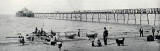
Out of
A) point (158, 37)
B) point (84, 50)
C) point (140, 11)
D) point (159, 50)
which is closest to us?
point (159, 50)

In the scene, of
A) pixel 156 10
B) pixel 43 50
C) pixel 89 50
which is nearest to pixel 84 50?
pixel 89 50

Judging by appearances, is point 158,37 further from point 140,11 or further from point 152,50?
point 140,11

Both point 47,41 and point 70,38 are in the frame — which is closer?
point 47,41

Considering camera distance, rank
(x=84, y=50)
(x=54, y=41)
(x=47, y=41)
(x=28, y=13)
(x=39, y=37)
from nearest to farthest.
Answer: (x=84, y=50) → (x=54, y=41) → (x=47, y=41) → (x=39, y=37) → (x=28, y=13)

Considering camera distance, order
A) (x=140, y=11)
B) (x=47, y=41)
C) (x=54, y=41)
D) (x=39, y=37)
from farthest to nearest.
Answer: (x=140, y=11) < (x=39, y=37) < (x=47, y=41) < (x=54, y=41)

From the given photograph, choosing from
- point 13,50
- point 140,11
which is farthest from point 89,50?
point 140,11

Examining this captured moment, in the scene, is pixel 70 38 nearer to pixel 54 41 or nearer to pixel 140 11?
pixel 54 41

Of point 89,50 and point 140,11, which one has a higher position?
point 140,11

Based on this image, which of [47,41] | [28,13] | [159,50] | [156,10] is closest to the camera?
[159,50]

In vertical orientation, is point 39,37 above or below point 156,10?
below
